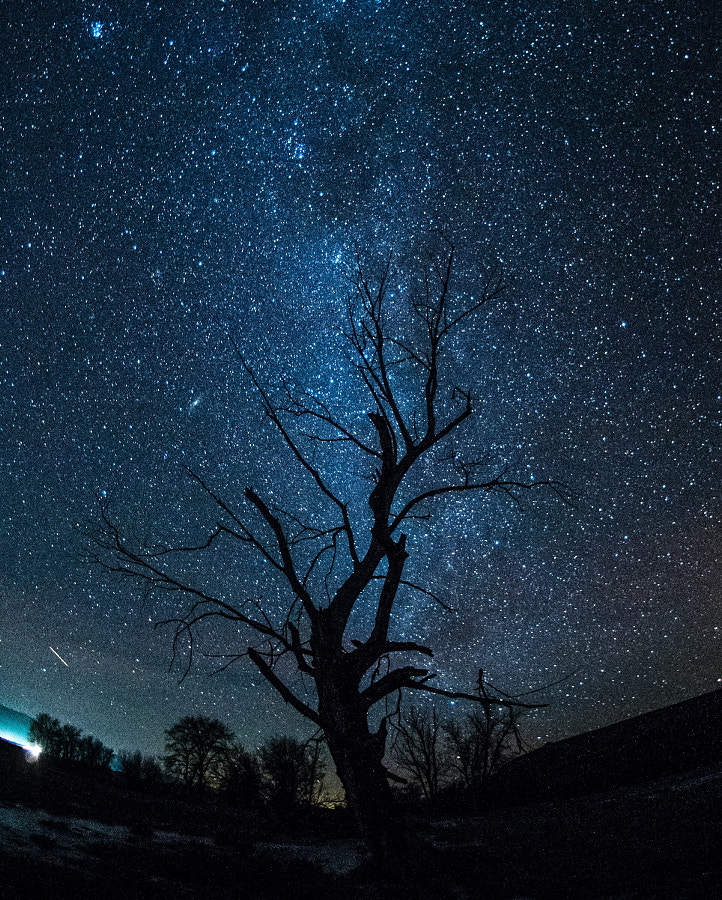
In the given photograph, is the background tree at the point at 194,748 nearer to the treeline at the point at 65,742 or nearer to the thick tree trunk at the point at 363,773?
the treeline at the point at 65,742

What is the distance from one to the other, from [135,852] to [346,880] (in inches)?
153

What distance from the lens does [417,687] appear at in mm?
5012

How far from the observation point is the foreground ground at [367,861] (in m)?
5.27

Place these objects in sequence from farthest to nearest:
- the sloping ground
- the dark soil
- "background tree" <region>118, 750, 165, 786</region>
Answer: "background tree" <region>118, 750, 165, 786</region>, the sloping ground, the dark soil

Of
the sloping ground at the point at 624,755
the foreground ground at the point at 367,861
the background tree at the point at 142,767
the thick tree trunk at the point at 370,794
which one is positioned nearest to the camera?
the thick tree trunk at the point at 370,794

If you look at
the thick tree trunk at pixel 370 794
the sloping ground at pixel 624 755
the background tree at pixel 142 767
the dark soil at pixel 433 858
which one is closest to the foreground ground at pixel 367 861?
the dark soil at pixel 433 858

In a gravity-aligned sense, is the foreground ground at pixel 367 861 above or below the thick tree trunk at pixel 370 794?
below

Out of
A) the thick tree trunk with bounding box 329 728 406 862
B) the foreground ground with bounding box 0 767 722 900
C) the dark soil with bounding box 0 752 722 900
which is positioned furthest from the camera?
the foreground ground with bounding box 0 767 722 900

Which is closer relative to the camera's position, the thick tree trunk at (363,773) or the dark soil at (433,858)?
the thick tree trunk at (363,773)

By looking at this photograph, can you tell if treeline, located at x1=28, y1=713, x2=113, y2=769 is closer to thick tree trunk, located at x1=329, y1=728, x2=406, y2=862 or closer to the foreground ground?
the foreground ground

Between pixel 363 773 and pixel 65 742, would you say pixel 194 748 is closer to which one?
pixel 65 742

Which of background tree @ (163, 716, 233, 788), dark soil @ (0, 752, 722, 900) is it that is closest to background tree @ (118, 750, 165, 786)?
background tree @ (163, 716, 233, 788)

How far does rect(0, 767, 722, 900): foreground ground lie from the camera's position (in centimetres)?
527

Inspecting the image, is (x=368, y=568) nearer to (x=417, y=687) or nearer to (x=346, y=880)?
(x=417, y=687)
